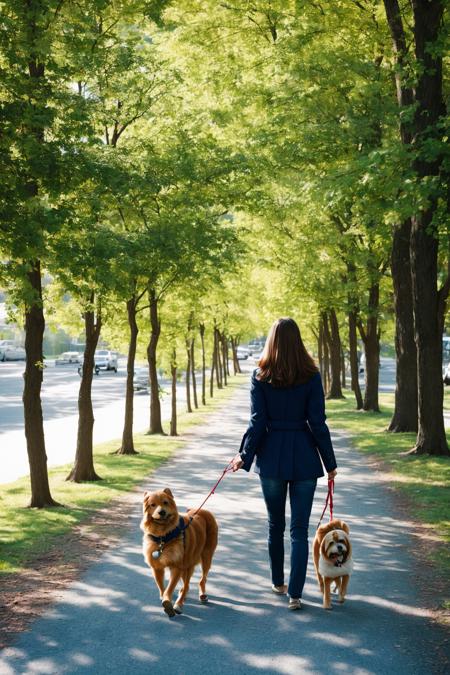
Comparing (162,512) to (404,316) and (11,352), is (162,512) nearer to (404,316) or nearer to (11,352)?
(404,316)

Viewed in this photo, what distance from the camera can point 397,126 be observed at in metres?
16.2

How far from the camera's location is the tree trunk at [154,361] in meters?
21.0

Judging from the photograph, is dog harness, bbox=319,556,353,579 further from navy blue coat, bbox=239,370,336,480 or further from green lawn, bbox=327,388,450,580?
green lawn, bbox=327,388,450,580

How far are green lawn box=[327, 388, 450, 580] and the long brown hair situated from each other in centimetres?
257

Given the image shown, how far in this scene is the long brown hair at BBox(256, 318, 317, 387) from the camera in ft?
19.0

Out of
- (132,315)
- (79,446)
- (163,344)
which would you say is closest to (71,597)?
(79,446)

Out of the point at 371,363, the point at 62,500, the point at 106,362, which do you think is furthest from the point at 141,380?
the point at 62,500

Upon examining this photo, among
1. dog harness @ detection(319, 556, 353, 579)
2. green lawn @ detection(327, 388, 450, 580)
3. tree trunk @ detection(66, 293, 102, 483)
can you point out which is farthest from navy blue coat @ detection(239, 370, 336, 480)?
tree trunk @ detection(66, 293, 102, 483)

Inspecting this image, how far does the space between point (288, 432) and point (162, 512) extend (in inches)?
43.7

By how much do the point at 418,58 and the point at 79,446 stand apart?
8952 millimetres

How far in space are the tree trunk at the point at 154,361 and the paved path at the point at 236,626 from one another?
12472 mm

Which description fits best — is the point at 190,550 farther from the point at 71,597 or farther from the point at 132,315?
the point at 132,315

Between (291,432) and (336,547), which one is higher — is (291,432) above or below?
above

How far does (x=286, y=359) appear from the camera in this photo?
5.81m
